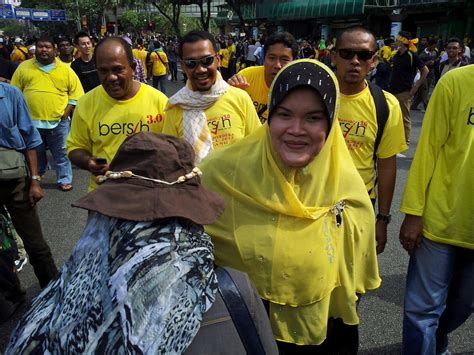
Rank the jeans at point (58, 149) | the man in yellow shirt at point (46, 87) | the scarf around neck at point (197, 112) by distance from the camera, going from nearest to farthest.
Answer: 1. the scarf around neck at point (197, 112)
2. the man in yellow shirt at point (46, 87)
3. the jeans at point (58, 149)

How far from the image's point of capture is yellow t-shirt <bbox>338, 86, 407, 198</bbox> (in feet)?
8.84

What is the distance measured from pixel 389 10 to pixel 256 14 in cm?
1721

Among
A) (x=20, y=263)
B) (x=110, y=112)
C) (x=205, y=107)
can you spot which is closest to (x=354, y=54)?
→ (x=205, y=107)

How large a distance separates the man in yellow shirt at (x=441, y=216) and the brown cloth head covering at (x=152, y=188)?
56.8 inches

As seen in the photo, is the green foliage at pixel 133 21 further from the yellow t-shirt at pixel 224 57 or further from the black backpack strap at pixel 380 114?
the black backpack strap at pixel 380 114

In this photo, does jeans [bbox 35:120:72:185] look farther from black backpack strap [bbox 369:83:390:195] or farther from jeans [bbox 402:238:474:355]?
jeans [bbox 402:238:474:355]

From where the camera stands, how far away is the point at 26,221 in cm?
323

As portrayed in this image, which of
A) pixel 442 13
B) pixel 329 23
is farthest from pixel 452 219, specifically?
pixel 329 23

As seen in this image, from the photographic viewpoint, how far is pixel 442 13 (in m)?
25.5

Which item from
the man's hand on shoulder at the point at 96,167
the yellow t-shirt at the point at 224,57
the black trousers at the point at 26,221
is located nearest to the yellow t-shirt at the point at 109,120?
the man's hand on shoulder at the point at 96,167

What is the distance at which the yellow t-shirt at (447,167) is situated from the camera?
2092 millimetres

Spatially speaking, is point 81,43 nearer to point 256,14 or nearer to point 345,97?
point 345,97

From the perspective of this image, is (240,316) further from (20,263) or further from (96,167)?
(20,263)

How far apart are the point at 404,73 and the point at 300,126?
23.6 feet
